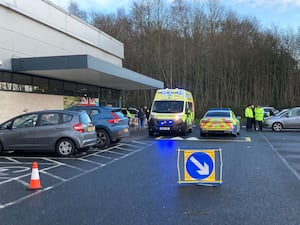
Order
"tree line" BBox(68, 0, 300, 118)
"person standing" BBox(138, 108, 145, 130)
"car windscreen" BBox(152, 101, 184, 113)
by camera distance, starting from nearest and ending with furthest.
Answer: "car windscreen" BBox(152, 101, 184, 113) → "person standing" BBox(138, 108, 145, 130) → "tree line" BBox(68, 0, 300, 118)

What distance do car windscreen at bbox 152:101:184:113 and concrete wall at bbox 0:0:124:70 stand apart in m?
7.10

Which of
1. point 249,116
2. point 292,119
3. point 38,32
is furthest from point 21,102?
point 292,119

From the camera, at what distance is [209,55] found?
46.9m

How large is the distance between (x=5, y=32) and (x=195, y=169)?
14.3 meters

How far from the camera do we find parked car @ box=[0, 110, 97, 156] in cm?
1279

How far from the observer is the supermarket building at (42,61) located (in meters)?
19.0

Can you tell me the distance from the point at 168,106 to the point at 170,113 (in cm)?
66

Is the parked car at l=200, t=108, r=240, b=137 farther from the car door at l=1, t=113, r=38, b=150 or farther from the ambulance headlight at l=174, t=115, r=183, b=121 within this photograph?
the car door at l=1, t=113, r=38, b=150

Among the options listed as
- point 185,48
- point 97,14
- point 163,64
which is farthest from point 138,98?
point 97,14

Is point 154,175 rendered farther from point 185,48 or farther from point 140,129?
point 185,48

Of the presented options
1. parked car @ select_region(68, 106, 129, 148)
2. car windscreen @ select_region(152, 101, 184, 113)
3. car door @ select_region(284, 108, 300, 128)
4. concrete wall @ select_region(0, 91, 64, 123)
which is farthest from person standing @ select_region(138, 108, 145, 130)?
parked car @ select_region(68, 106, 129, 148)

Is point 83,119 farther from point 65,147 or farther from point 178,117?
point 178,117

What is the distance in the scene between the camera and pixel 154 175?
936cm

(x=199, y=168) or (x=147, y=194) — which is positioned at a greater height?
(x=199, y=168)
